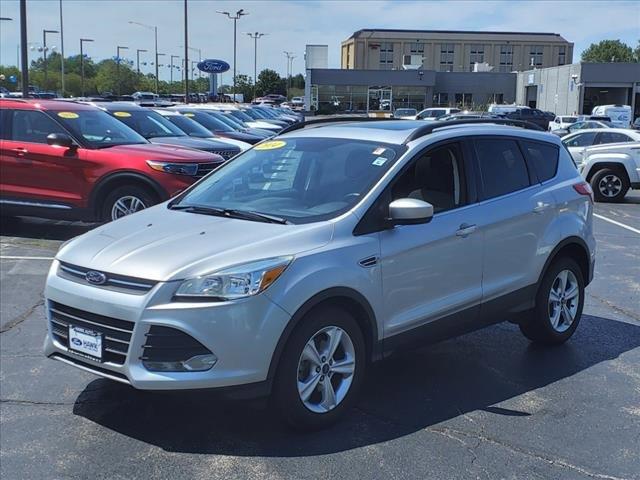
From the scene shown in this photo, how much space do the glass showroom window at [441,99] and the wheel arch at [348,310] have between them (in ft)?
263

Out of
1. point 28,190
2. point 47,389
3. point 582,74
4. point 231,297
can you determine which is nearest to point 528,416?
point 231,297

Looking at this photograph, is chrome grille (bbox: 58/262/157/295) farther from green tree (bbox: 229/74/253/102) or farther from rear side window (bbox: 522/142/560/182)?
green tree (bbox: 229/74/253/102)

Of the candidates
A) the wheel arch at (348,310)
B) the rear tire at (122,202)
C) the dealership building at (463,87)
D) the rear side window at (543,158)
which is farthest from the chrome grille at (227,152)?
the dealership building at (463,87)

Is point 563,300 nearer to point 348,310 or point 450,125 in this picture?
point 450,125

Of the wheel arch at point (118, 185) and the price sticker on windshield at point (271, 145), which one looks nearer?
the price sticker on windshield at point (271, 145)

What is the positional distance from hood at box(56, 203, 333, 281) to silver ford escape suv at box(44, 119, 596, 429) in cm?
1

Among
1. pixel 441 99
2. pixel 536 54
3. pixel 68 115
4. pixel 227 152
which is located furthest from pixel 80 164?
pixel 536 54

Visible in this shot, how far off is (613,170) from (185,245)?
15.0 metres

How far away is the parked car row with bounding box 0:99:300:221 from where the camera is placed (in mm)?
9422

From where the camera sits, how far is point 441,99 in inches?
3265

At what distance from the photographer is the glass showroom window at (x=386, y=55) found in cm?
13162

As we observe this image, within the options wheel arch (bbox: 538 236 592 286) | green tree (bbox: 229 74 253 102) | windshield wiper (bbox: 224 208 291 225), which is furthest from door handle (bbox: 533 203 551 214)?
green tree (bbox: 229 74 253 102)

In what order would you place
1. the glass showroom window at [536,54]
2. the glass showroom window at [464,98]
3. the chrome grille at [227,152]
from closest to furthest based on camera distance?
the chrome grille at [227,152]
the glass showroom window at [464,98]
the glass showroom window at [536,54]

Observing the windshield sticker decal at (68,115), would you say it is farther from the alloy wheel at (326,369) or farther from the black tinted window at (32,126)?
the alloy wheel at (326,369)
